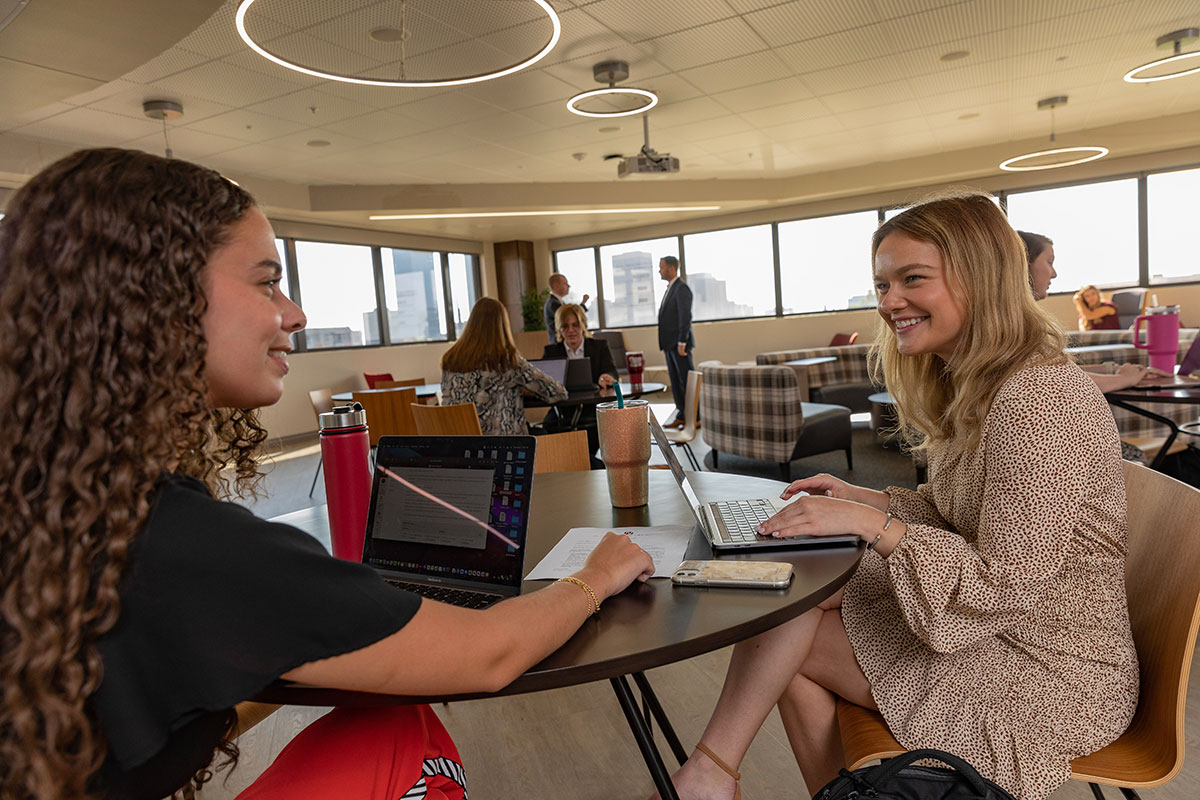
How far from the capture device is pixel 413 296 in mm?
10578

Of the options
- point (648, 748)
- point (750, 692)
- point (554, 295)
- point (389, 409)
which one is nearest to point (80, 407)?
point (648, 748)

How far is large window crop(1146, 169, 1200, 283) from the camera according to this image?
830 cm

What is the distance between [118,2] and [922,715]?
13.4 feet

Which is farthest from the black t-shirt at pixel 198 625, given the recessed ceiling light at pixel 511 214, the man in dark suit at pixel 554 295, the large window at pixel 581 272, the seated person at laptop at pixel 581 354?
the large window at pixel 581 272

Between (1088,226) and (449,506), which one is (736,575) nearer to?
(449,506)

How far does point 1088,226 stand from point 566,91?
6961mm

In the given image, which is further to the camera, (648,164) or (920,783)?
(648,164)

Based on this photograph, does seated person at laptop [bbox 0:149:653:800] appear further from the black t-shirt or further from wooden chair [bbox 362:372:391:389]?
wooden chair [bbox 362:372:391:389]

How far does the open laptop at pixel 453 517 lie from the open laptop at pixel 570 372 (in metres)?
3.41

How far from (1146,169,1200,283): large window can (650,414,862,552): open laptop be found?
373 inches

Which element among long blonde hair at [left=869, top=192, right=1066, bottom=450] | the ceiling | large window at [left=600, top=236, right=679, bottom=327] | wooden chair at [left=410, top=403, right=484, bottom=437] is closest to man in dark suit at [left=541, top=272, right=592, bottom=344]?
the ceiling

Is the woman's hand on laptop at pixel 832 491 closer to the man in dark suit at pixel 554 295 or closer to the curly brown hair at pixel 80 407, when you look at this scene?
the curly brown hair at pixel 80 407

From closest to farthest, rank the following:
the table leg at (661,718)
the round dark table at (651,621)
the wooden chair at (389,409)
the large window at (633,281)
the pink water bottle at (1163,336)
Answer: the round dark table at (651,621) → the table leg at (661,718) → the pink water bottle at (1163,336) → the wooden chair at (389,409) → the large window at (633,281)

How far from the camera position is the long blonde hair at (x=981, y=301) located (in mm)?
1191
